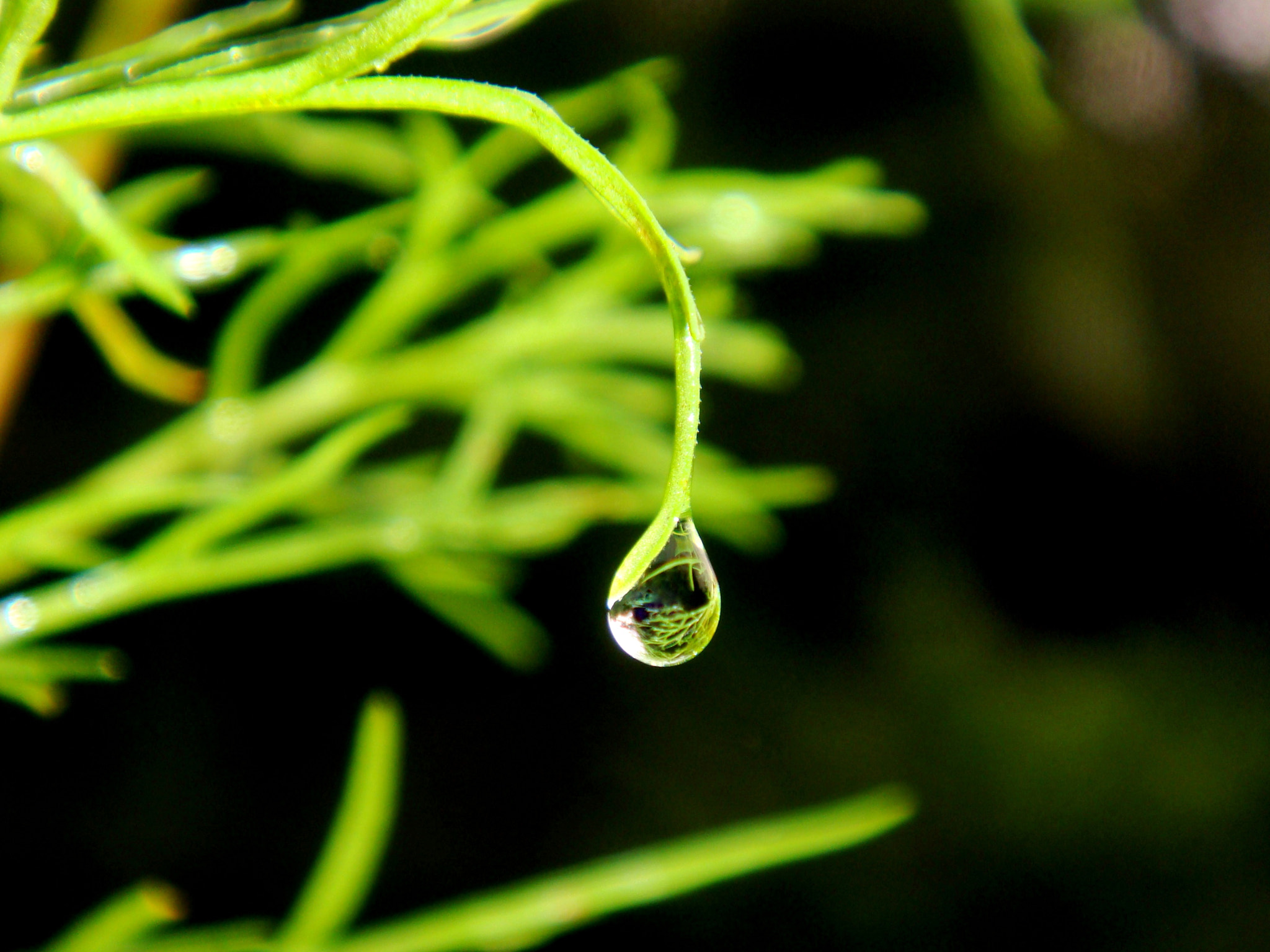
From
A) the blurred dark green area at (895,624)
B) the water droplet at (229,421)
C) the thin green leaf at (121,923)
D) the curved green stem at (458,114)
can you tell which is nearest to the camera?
the curved green stem at (458,114)

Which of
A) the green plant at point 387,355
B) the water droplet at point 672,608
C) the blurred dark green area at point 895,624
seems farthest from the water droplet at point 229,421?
the blurred dark green area at point 895,624

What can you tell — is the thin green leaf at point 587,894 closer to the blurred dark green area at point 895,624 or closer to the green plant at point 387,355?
the green plant at point 387,355

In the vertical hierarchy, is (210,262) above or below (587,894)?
above

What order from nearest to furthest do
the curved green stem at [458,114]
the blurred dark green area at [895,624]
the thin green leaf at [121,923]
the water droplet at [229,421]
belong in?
the curved green stem at [458,114]
the thin green leaf at [121,923]
the water droplet at [229,421]
the blurred dark green area at [895,624]

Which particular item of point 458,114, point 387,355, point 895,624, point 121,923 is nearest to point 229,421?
point 387,355

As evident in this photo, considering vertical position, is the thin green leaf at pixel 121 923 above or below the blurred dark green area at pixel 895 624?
above

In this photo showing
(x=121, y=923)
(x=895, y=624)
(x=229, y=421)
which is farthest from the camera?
(x=895, y=624)

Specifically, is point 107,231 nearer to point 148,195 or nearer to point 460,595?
point 148,195
